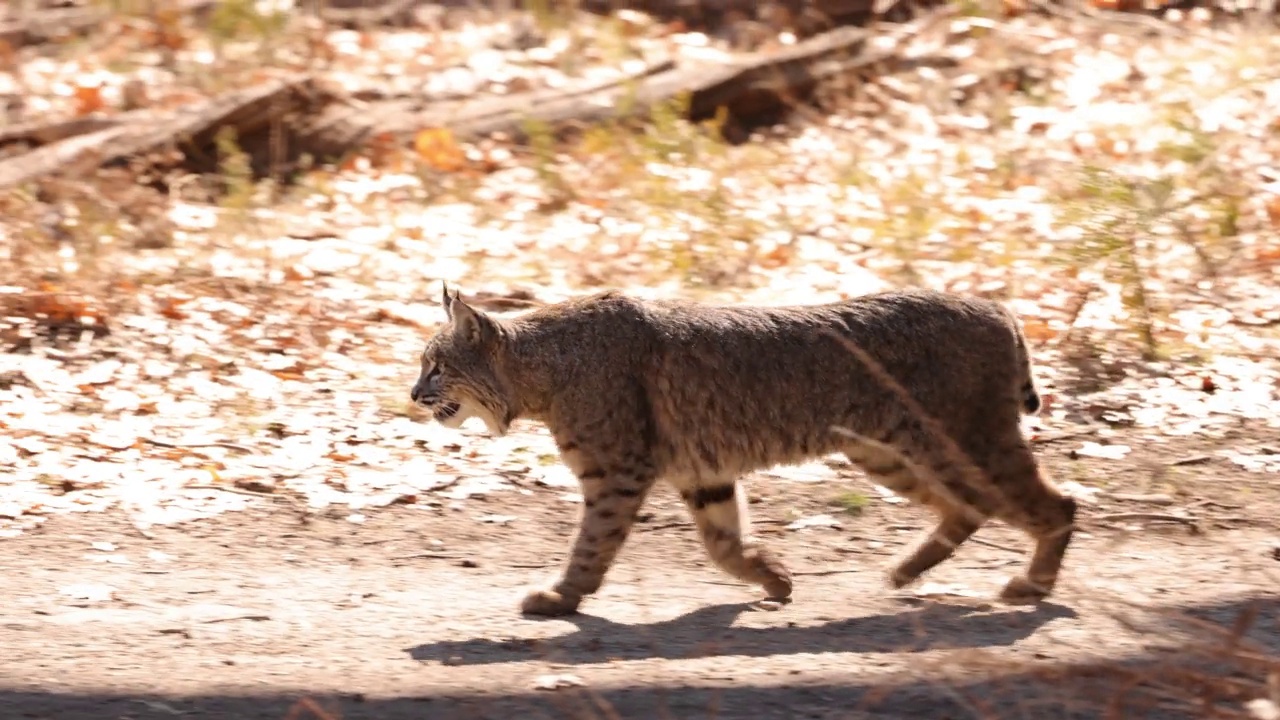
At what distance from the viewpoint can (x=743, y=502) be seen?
639cm

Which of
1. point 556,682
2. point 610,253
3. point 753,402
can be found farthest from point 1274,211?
point 556,682

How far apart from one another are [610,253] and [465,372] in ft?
14.0

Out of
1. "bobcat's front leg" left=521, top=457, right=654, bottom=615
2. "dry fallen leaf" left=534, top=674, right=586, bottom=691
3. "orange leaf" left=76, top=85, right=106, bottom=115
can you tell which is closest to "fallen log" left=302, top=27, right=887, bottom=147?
"orange leaf" left=76, top=85, right=106, bottom=115

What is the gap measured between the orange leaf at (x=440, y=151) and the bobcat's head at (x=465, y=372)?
5.67 meters

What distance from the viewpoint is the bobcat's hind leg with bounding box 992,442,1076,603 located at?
20.0ft

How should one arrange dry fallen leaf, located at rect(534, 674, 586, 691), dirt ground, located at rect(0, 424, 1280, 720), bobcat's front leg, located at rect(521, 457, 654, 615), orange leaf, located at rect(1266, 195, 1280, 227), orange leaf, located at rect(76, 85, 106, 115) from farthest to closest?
1. orange leaf, located at rect(76, 85, 106, 115)
2. orange leaf, located at rect(1266, 195, 1280, 227)
3. bobcat's front leg, located at rect(521, 457, 654, 615)
4. dry fallen leaf, located at rect(534, 674, 586, 691)
5. dirt ground, located at rect(0, 424, 1280, 720)

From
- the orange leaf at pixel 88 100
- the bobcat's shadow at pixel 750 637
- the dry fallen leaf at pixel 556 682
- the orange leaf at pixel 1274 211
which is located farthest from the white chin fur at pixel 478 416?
the orange leaf at pixel 88 100

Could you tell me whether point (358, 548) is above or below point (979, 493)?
below

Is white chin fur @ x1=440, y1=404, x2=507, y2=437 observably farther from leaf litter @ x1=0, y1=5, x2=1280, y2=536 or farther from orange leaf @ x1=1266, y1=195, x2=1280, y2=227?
orange leaf @ x1=1266, y1=195, x2=1280, y2=227

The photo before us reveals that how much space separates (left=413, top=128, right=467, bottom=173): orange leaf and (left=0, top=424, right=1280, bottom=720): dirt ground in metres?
4.81

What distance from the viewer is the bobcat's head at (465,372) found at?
20.5ft

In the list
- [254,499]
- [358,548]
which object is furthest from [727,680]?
[254,499]

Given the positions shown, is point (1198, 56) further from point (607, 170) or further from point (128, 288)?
point (128, 288)

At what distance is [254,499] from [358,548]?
2.35 feet
